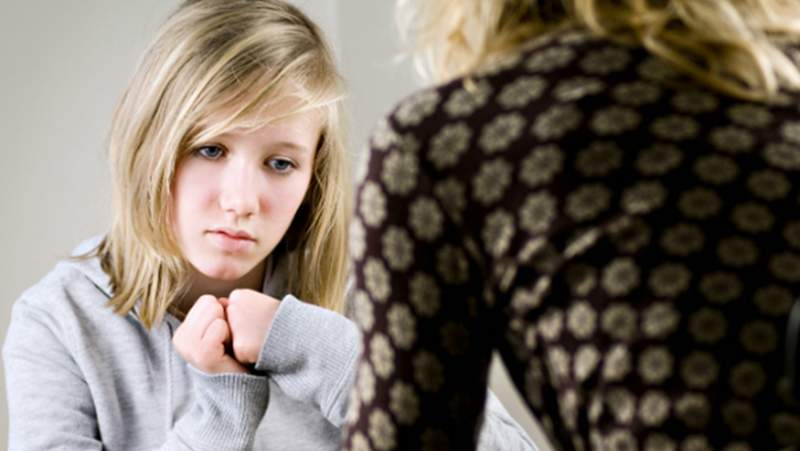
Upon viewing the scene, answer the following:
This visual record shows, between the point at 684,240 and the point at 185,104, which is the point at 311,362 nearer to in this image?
the point at 185,104

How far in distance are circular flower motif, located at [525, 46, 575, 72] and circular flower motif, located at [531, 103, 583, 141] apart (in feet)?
0.09

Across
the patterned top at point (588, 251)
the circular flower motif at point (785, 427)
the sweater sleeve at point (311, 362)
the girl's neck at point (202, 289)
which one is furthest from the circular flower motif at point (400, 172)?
the girl's neck at point (202, 289)

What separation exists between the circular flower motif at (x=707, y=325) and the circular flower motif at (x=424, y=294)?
0.13 meters

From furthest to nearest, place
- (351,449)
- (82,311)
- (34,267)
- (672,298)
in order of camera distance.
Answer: (34,267), (82,311), (351,449), (672,298)

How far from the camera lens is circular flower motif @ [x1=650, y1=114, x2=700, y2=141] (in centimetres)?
34

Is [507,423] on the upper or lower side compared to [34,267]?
lower

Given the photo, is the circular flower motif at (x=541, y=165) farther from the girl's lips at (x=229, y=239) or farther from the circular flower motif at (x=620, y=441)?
the girl's lips at (x=229, y=239)

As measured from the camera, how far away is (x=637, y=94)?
1.16 feet

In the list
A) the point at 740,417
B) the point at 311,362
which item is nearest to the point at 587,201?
the point at 740,417

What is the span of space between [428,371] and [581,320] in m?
0.10

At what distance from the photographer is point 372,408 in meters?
0.42

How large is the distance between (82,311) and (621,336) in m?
0.82

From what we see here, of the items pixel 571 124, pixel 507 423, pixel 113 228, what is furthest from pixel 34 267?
pixel 571 124

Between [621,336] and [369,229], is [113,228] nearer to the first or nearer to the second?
[369,229]
